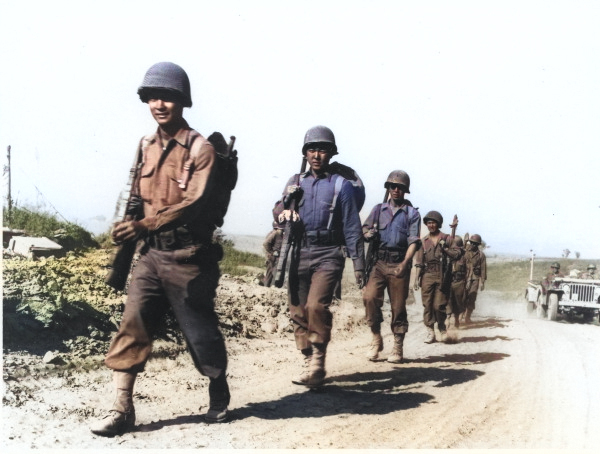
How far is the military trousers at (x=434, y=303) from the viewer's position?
11.5 m

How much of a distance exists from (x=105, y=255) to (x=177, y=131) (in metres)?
7.14

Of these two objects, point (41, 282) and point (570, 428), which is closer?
point (570, 428)

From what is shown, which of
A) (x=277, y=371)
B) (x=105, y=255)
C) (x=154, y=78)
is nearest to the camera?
(x=154, y=78)

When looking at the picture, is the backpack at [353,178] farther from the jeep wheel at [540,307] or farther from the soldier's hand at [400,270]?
the jeep wheel at [540,307]

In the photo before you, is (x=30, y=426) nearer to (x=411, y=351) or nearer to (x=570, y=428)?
(x=570, y=428)

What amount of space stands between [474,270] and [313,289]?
949 centimetres

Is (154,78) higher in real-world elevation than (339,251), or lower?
higher

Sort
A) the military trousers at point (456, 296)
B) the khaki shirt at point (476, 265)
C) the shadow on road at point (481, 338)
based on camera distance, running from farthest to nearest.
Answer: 1. the khaki shirt at point (476, 265)
2. the military trousers at point (456, 296)
3. the shadow on road at point (481, 338)

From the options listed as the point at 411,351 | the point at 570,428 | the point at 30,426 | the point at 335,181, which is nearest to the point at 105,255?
the point at 411,351

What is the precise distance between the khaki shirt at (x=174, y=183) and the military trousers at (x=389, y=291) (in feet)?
12.7

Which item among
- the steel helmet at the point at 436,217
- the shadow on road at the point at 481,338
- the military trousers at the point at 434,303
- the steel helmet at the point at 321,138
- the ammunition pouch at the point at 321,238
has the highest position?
the steel helmet at the point at 321,138

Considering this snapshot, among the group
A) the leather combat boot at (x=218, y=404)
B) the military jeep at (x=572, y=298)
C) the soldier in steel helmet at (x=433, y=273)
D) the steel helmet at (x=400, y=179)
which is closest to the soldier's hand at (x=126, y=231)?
the leather combat boot at (x=218, y=404)

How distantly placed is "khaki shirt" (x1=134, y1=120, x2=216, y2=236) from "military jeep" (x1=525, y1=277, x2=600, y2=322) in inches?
627

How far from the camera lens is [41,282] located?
7.62 metres
